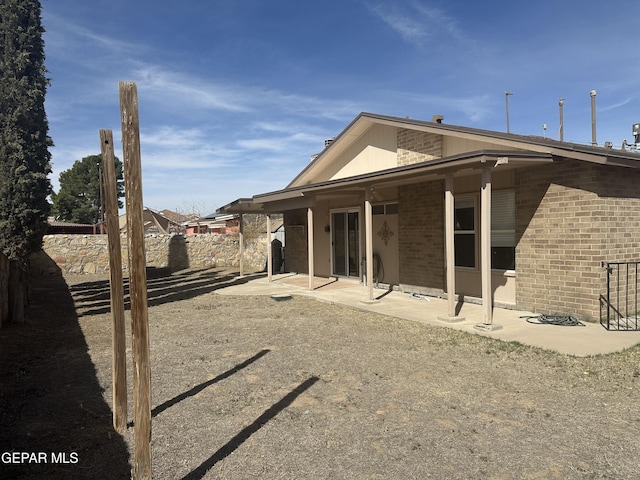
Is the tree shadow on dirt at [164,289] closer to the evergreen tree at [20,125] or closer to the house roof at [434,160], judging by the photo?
the evergreen tree at [20,125]

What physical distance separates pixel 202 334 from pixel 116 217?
4.39m

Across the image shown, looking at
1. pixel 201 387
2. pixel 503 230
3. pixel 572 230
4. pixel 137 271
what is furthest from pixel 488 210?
pixel 137 271

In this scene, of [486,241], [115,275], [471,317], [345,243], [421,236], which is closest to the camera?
[115,275]

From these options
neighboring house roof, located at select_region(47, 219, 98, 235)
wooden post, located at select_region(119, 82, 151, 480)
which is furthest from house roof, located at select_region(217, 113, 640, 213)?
neighboring house roof, located at select_region(47, 219, 98, 235)

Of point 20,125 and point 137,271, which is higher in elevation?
point 20,125

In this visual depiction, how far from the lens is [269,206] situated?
14305mm

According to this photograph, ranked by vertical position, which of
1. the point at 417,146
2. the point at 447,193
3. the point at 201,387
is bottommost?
the point at 201,387

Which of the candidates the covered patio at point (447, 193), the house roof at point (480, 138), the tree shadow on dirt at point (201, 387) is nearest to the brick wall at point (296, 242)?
the house roof at point (480, 138)

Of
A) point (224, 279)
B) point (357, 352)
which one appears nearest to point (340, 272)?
point (224, 279)

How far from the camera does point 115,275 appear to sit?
388 centimetres

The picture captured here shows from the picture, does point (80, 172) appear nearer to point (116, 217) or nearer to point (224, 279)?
point (224, 279)

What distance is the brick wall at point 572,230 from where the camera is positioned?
734cm

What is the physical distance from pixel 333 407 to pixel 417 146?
7.60 m

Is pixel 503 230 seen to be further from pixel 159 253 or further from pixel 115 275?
pixel 159 253
